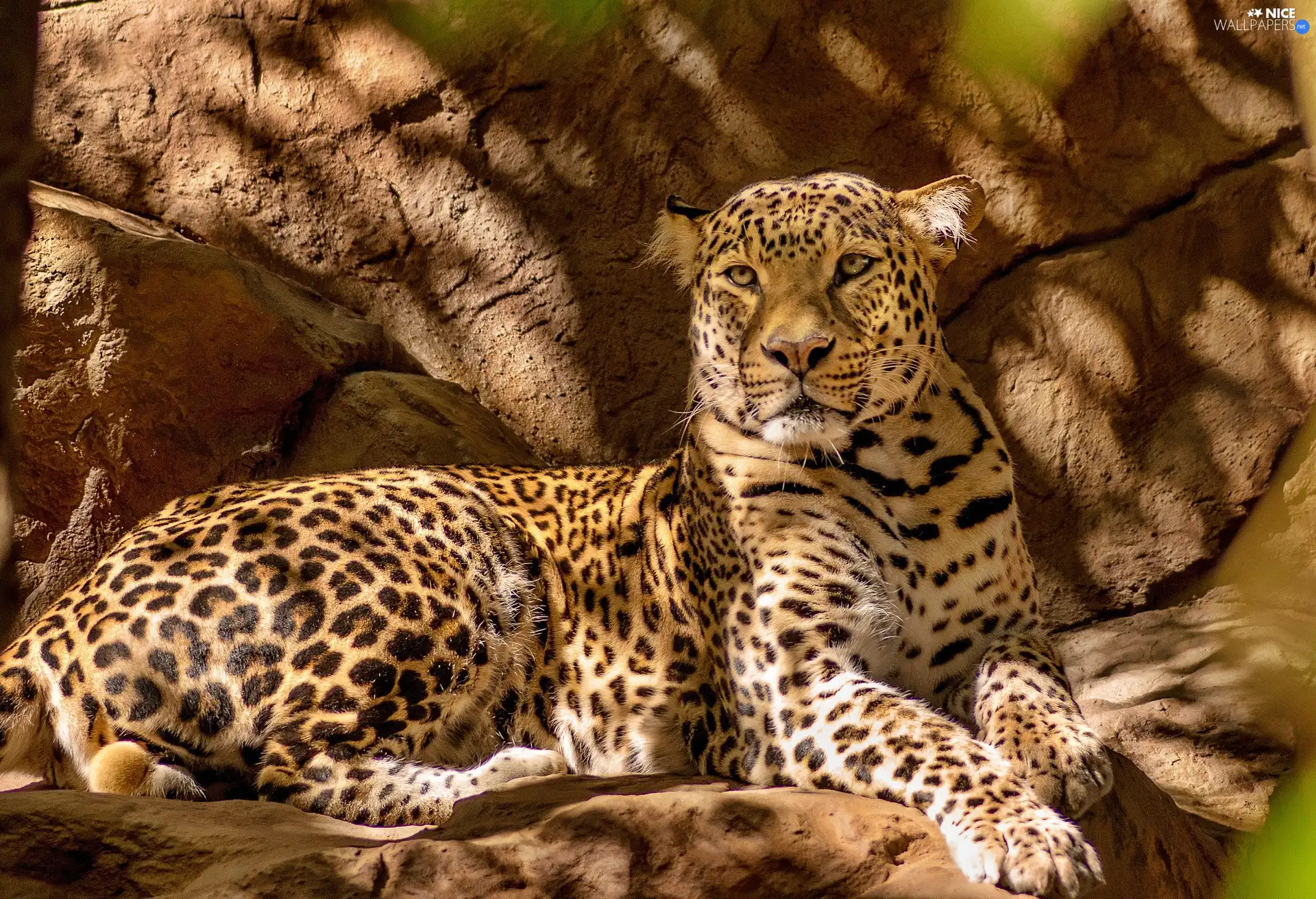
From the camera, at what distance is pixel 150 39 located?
845 centimetres

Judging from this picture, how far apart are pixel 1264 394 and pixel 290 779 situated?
589cm

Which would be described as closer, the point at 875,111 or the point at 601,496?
the point at 601,496

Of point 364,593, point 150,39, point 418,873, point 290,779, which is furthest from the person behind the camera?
point 150,39

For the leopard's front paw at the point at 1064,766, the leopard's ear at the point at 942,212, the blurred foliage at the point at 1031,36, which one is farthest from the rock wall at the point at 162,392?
the leopard's front paw at the point at 1064,766

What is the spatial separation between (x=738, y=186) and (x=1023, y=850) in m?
5.10

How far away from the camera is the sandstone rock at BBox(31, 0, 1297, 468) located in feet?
26.5

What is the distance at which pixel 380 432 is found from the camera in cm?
778

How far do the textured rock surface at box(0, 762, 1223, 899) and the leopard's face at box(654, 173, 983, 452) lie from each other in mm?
1671

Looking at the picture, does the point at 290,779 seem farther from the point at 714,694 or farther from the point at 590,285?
the point at 590,285

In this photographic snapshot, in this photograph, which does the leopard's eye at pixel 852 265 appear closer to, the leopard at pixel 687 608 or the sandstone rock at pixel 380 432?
the leopard at pixel 687 608

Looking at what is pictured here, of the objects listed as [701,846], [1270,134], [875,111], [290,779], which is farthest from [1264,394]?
[290,779]

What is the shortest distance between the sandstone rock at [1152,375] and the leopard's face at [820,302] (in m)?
2.30

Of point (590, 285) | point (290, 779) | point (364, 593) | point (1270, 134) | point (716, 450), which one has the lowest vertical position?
point (290, 779)

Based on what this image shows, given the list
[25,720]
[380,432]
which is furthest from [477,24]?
[25,720]
